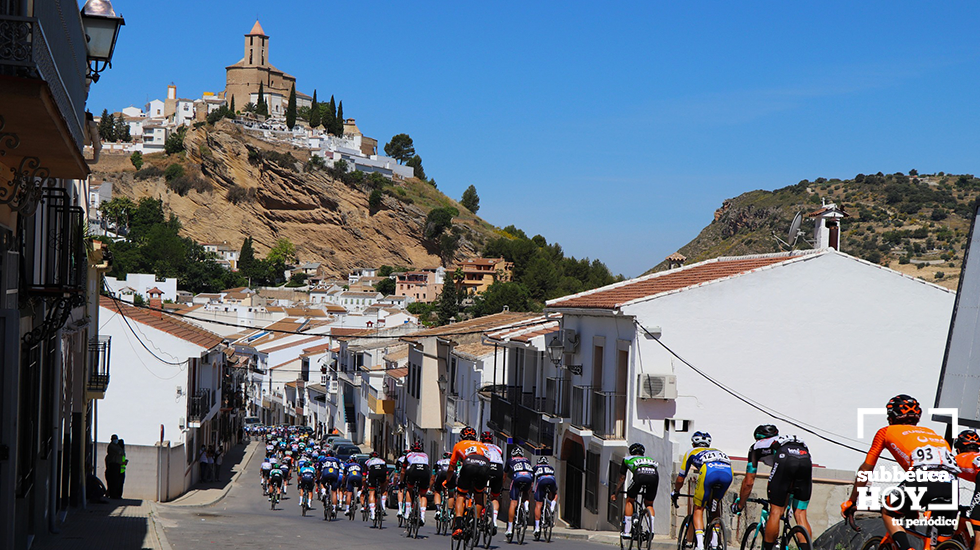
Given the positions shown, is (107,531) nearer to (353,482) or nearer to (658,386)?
(353,482)

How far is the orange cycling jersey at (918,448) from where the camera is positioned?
295 inches

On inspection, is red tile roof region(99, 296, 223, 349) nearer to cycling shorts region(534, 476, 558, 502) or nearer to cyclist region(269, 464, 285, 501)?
cyclist region(269, 464, 285, 501)

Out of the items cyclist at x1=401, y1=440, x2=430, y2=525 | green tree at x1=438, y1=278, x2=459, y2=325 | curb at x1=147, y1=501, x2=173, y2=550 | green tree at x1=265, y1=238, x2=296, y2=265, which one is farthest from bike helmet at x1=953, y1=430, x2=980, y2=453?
green tree at x1=265, y1=238, x2=296, y2=265

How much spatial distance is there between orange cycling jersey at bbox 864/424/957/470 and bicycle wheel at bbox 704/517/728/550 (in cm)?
287

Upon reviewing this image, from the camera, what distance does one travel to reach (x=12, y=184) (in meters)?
7.21

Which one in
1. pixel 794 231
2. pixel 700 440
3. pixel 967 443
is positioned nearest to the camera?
pixel 967 443

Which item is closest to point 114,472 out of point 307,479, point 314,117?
point 307,479

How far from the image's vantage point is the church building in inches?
7638

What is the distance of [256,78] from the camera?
636 ft

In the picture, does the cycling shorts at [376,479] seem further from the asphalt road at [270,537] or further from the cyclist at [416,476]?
the cyclist at [416,476]

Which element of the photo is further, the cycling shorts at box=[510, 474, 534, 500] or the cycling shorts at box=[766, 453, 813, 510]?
the cycling shorts at box=[510, 474, 534, 500]

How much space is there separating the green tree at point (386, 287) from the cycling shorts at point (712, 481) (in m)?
142

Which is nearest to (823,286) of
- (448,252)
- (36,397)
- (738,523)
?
(738,523)

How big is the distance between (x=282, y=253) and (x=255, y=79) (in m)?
47.4
